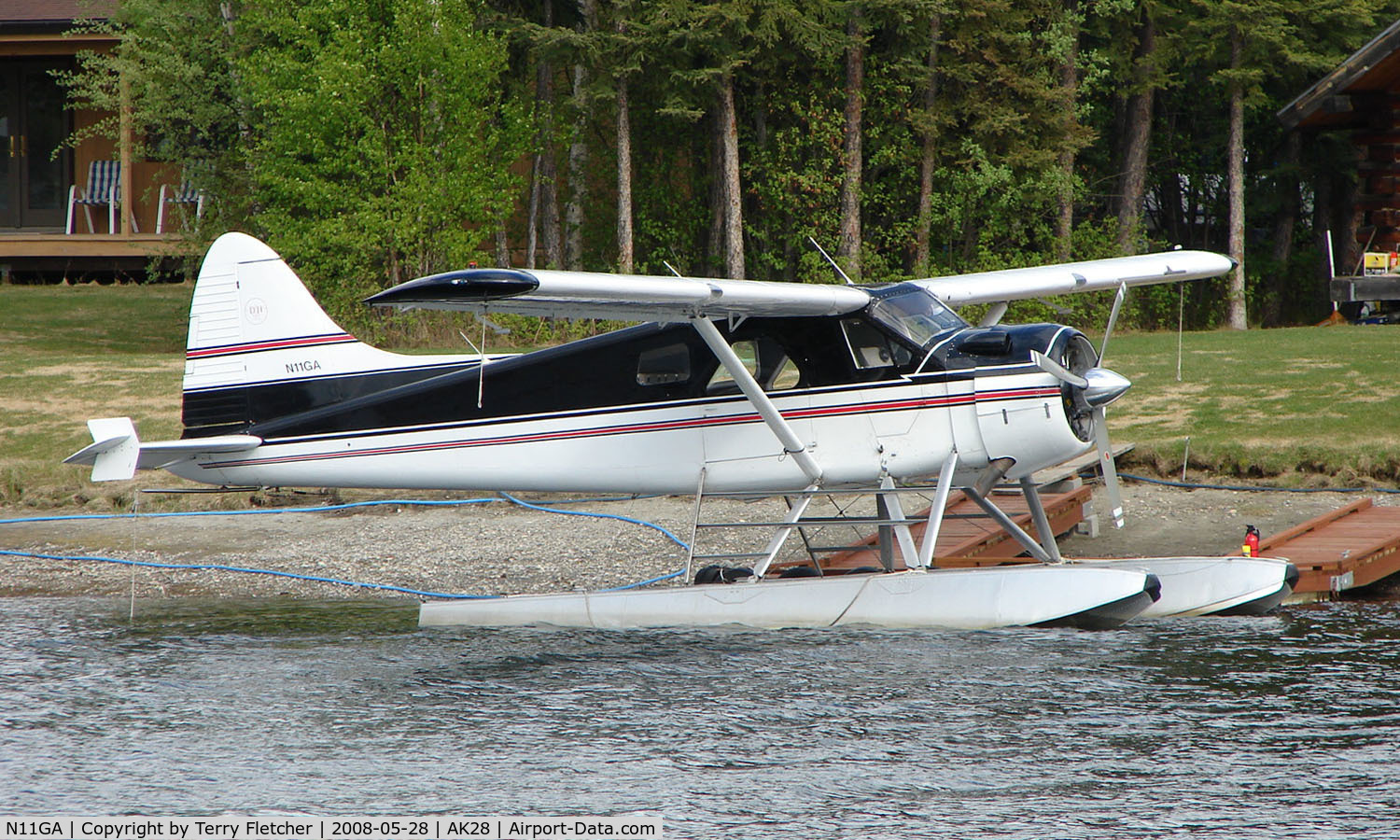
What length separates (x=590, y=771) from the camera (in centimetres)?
657

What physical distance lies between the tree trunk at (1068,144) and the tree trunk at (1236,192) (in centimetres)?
276

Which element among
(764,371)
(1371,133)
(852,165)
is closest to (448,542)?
(764,371)

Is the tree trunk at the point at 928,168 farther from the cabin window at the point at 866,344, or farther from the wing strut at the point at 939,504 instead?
the wing strut at the point at 939,504

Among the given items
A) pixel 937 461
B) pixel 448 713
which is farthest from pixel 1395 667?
pixel 448 713

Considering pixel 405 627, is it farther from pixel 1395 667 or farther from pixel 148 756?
pixel 1395 667

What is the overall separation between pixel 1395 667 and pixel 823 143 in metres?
18.0

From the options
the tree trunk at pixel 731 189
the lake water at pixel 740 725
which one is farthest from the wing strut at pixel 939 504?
the tree trunk at pixel 731 189

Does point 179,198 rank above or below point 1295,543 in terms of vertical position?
above

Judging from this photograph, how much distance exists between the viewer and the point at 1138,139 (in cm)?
2731

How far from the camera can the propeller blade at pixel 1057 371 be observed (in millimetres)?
8156

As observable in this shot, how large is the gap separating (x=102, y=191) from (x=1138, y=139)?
21.3m

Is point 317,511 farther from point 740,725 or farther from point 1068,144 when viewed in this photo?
point 1068,144

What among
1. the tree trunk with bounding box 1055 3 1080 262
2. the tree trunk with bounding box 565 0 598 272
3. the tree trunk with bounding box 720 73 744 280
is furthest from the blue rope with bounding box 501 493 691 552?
the tree trunk with bounding box 1055 3 1080 262

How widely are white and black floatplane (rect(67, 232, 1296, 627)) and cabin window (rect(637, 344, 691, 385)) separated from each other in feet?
0.04
